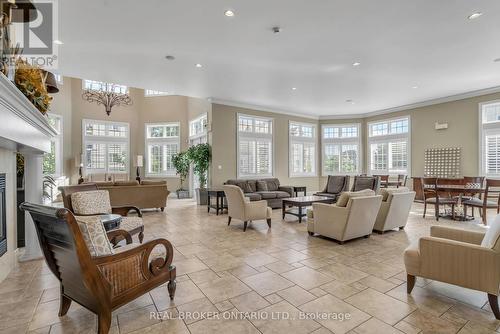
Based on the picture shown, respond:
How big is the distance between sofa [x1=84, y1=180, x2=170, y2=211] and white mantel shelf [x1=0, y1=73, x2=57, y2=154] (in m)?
3.38

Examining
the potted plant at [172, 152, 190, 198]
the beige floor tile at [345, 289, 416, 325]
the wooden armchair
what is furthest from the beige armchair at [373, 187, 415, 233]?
the potted plant at [172, 152, 190, 198]

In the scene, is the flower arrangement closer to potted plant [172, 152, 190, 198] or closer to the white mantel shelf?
the white mantel shelf

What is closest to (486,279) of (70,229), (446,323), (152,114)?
(446,323)

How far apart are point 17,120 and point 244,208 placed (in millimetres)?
3490

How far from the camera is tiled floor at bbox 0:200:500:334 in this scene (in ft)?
6.59

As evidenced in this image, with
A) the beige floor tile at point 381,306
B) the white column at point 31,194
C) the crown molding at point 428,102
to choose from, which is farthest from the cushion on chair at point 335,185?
the white column at point 31,194

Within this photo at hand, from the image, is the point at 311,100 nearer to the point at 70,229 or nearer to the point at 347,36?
the point at 347,36

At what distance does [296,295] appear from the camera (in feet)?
8.11

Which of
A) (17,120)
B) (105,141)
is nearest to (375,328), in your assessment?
(17,120)

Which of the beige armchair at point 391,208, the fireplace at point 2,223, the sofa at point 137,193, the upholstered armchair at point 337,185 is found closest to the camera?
the fireplace at point 2,223

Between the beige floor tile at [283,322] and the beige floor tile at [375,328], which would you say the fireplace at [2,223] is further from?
the beige floor tile at [375,328]

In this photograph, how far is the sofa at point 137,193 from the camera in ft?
20.8

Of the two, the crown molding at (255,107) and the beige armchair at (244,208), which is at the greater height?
the crown molding at (255,107)

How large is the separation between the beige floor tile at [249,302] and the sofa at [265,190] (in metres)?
4.41
